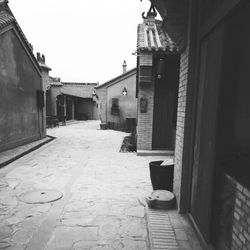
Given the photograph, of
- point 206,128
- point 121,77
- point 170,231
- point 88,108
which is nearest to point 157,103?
point 206,128

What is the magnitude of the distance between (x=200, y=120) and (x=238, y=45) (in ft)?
3.83

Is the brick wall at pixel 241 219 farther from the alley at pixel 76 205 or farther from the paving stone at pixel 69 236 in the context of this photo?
the paving stone at pixel 69 236

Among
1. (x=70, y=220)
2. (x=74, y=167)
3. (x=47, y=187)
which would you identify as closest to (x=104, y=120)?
(x=74, y=167)

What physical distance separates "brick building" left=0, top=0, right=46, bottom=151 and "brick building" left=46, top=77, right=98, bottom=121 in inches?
646

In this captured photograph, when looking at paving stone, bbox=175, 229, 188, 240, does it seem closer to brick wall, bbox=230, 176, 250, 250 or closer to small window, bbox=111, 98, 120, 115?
brick wall, bbox=230, 176, 250, 250

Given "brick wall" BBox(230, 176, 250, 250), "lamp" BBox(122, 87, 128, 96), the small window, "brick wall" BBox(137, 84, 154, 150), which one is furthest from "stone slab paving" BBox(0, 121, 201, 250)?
the small window

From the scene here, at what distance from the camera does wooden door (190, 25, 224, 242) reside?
113 inches

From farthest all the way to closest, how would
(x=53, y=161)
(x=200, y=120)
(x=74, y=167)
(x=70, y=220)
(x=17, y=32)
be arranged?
1. (x=17, y=32)
2. (x=53, y=161)
3. (x=74, y=167)
4. (x=70, y=220)
5. (x=200, y=120)

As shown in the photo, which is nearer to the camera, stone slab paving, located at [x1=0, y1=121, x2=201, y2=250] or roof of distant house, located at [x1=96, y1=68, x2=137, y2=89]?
stone slab paving, located at [x1=0, y1=121, x2=201, y2=250]

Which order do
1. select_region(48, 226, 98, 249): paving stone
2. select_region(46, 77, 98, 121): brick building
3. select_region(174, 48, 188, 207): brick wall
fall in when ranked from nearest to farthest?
select_region(48, 226, 98, 249): paving stone < select_region(174, 48, 188, 207): brick wall < select_region(46, 77, 98, 121): brick building

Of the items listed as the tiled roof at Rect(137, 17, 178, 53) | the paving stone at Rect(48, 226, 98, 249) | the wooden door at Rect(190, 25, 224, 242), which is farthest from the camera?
the tiled roof at Rect(137, 17, 178, 53)

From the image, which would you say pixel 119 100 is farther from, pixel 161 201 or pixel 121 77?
pixel 161 201

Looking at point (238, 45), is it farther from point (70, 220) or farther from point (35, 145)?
point (35, 145)

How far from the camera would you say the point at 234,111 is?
2.83 meters
